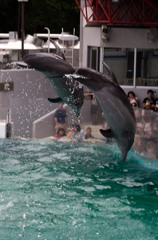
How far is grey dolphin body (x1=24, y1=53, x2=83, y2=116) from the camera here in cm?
1698

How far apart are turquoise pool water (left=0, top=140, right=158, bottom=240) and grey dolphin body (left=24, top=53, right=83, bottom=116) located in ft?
5.25

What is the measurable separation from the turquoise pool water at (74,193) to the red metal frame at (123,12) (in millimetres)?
5293

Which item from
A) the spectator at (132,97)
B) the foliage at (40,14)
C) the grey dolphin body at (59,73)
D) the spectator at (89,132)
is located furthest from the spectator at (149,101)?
the foliage at (40,14)

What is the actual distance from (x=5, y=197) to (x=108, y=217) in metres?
2.36

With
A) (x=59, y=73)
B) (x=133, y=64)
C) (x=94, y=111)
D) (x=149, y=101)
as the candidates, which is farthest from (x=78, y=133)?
(x=133, y=64)

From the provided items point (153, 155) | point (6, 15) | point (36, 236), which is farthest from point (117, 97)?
point (6, 15)

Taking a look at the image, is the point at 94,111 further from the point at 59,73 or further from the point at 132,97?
the point at 59,73

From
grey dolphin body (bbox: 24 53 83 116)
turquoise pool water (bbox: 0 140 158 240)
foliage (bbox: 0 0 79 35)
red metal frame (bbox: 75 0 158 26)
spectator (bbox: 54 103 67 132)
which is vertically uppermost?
foliage (bbox: 0 0 79 35)

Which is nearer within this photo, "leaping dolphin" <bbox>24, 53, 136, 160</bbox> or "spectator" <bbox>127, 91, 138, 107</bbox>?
"leaping dolphin" <bbox>24, 53, 136, 160</bbox>

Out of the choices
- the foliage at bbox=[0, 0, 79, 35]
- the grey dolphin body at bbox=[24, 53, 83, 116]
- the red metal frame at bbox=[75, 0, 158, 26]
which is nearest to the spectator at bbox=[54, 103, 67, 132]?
the grey dolphin body at bbox=[24, 53, 83, 116]

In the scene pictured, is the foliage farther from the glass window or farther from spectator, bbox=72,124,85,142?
spectator, bbox=72,124,85,142

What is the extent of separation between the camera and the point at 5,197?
50.3ft

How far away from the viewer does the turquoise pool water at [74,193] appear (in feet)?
43.9

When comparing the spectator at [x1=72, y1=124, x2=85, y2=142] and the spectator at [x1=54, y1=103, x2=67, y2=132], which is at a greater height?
the spectator at [x1=54, y1=103, x2=67, y2=132]
